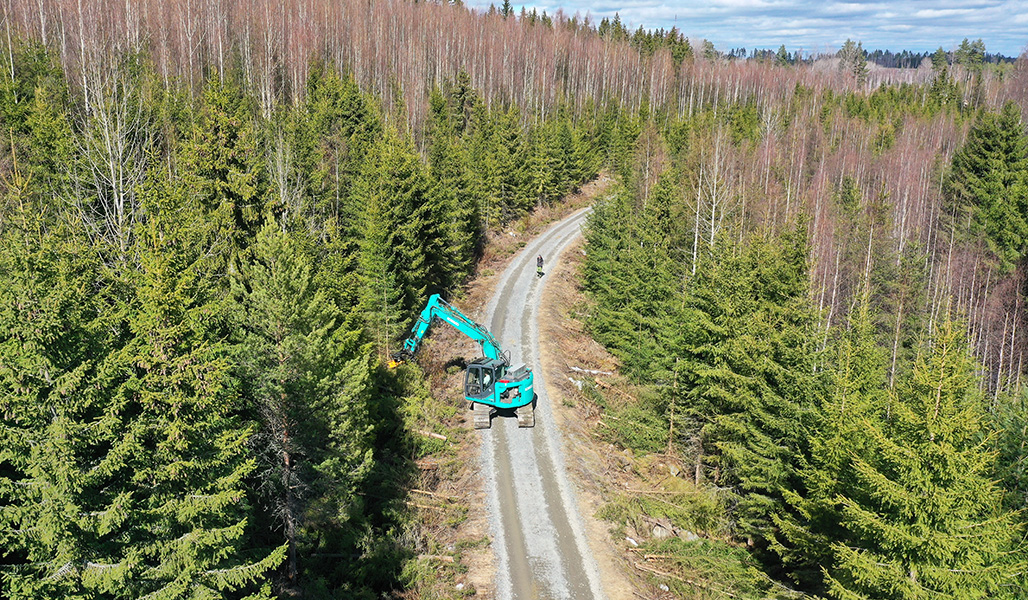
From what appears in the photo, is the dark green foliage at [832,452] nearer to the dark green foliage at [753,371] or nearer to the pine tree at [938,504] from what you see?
the dark green foliage at [753,371]

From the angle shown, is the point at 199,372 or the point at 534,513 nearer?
the point at 199,372

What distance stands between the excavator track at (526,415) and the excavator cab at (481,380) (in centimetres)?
163

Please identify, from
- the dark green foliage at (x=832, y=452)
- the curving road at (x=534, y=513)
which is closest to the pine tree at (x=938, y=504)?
the dark green foliage at (x=832, y=452)

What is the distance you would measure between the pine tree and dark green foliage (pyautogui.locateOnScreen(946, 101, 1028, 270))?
56.3 meters

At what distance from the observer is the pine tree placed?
1342 cm

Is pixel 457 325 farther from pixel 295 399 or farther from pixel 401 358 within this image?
pixel 295 399

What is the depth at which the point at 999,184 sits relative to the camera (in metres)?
62.6

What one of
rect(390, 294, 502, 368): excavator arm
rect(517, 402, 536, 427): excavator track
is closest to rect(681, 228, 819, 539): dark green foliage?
rect(517, 402, 536, 427): excavator track

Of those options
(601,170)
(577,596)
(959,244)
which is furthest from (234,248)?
(601,170)

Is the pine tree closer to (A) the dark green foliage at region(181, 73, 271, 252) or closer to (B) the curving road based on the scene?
(B) the curving road

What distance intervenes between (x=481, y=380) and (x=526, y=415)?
273 centimetres

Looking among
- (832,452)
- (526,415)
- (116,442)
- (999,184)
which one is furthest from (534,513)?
(999,184)

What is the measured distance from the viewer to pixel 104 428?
11938 millimetres

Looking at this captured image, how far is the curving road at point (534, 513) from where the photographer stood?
846 inches
